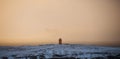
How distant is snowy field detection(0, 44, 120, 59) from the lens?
3.05 metres

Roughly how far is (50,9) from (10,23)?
0.86 metres

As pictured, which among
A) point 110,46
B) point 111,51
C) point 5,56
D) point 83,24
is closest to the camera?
point 5,56

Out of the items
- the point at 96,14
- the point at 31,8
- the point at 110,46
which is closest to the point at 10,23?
the point at 31,8

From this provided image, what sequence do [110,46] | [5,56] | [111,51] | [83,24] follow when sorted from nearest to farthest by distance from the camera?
[5,56]
[111,51]
[110,46]
[83,24]

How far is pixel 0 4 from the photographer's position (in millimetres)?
3568

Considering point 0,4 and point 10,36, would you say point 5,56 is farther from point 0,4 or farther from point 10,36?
point 0,4

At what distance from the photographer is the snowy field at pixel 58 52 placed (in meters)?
3.05

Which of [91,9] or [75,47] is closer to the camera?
[75,47]

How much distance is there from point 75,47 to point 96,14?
94 cm

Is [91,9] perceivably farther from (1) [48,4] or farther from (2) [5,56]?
(2) [5,56]

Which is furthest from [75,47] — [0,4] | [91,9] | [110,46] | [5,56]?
[0,4]

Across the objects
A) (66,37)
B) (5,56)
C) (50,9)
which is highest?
(50,9)

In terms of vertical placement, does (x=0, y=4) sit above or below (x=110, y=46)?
above

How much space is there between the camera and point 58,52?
3154 millimetres
